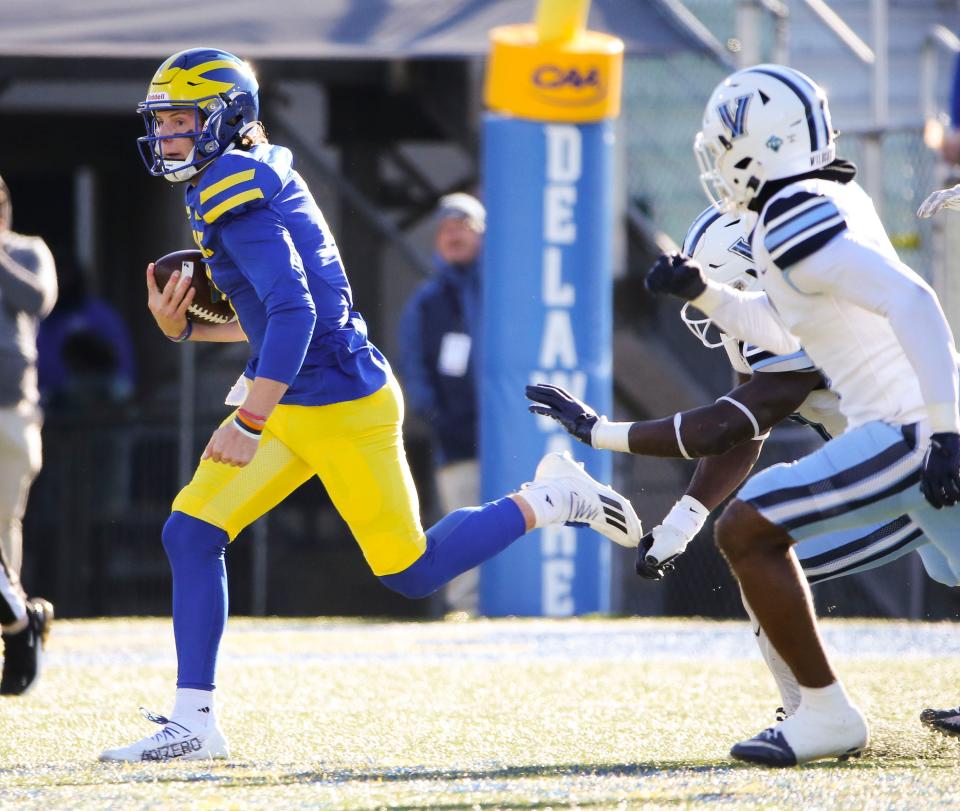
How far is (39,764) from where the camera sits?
415cm

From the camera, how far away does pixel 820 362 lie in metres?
3.95

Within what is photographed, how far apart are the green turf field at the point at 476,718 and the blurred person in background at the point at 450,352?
88 cm

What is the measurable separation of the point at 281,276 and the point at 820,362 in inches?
48.3

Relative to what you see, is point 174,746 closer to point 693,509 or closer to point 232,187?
point 232,187

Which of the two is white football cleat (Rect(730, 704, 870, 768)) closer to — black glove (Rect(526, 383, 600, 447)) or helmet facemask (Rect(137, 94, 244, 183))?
black glove (Rect(526, 383, 600, 447))

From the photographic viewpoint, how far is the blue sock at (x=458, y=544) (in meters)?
4.60

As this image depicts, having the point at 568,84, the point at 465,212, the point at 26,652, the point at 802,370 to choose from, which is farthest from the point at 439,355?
the point at 802,370

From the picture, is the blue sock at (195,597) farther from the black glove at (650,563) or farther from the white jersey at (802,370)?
the white jersey at (802,370)

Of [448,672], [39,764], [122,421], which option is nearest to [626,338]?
[122,421]

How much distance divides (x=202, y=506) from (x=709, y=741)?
4.47 ft

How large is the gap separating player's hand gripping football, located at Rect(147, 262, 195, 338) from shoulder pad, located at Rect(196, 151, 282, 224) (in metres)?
0.37

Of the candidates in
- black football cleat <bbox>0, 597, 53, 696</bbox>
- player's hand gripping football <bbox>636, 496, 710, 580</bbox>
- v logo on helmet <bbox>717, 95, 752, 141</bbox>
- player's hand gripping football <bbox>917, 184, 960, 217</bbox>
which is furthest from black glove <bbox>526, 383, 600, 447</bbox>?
black football cleat <bbox>0, 597, 53, 696</bbox>

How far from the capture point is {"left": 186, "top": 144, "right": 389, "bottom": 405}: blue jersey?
4.16m

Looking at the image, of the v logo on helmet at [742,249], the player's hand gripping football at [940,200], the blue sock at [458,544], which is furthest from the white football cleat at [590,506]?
the player's hand gripping football at [940,200]
